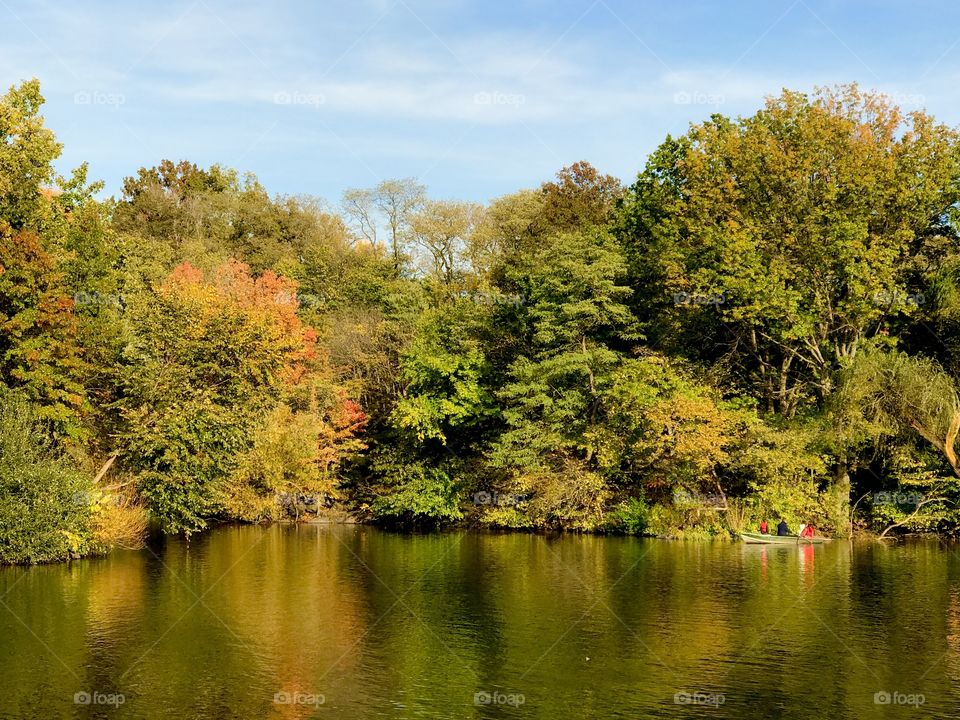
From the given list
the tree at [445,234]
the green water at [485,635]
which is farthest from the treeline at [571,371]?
the tree at [445,234]

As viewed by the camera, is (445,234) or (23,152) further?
(445,234)

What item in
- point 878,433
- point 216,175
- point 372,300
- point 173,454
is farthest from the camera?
point 216,175

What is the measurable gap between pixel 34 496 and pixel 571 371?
25.9 metres

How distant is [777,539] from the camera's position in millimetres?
44312

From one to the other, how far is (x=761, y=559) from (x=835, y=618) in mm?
12125

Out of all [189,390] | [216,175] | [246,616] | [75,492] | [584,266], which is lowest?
[246,616]

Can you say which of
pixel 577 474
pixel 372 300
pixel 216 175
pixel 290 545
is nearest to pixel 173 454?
pixel 290 545

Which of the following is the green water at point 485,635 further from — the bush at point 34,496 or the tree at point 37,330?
the tree at point 37,330

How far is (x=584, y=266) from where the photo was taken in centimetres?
5019

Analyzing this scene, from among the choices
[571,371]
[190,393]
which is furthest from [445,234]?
[190,393]

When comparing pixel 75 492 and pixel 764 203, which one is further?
pixel 764 203

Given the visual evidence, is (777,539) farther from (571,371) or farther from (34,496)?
(34,496)

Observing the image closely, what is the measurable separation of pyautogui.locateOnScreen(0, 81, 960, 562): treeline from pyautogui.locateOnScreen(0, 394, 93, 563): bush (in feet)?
0.39

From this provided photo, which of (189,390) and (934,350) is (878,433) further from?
(189,390)
